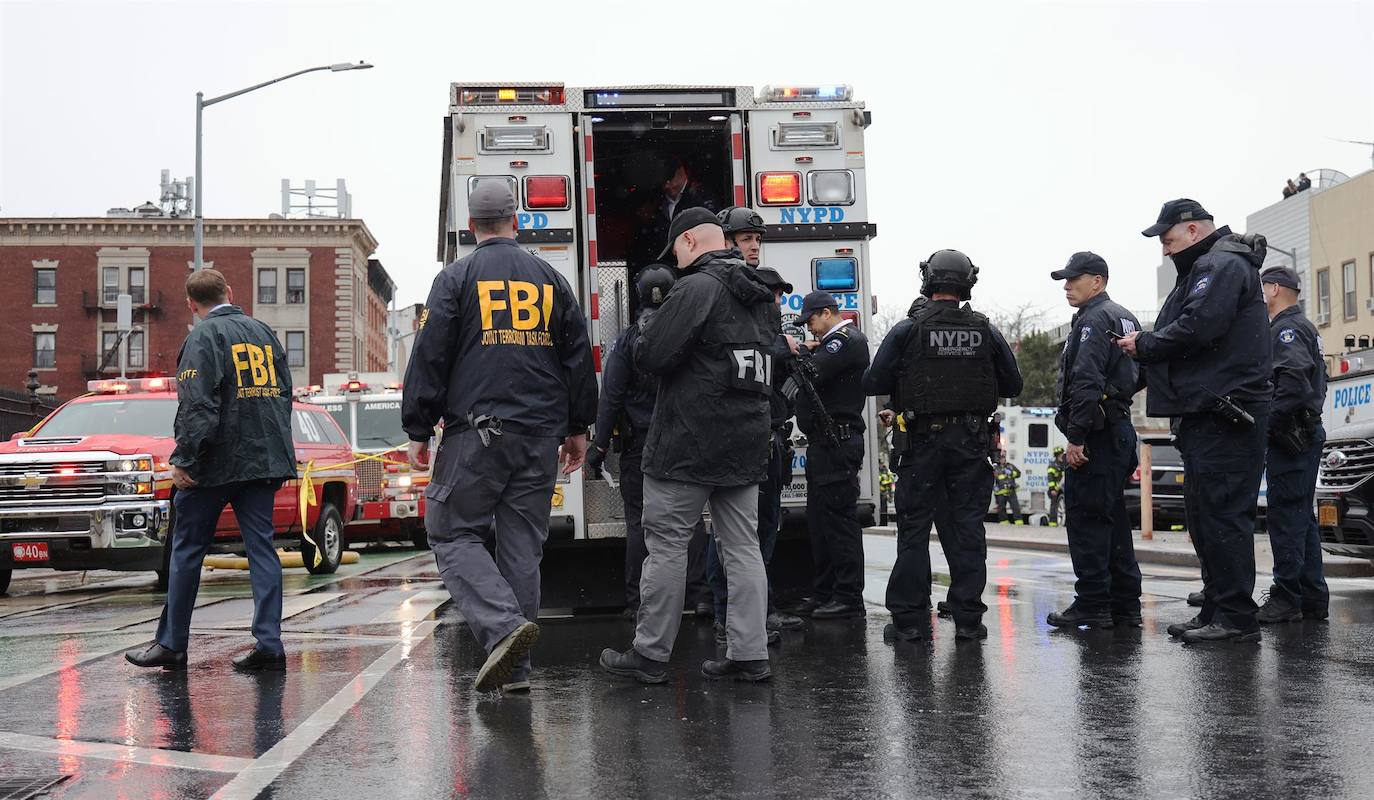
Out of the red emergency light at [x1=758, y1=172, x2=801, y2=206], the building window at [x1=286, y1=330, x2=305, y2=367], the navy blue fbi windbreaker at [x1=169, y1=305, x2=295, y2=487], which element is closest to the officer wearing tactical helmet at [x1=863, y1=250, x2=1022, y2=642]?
the red emergency light at [x1=758, y1=172, x2=801, y2=206]

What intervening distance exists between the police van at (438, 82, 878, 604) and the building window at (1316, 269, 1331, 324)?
3744cm

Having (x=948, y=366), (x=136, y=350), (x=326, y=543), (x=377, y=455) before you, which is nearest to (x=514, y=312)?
(x=948, y=366)

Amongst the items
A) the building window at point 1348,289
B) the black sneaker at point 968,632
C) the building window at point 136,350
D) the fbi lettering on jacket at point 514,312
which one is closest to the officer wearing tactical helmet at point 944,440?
the black sneaker at point 968,632

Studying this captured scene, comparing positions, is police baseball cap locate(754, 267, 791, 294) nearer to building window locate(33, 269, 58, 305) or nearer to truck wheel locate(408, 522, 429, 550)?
truck wheel locate(408, 522, 429, 550)

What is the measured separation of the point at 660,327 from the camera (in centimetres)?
617

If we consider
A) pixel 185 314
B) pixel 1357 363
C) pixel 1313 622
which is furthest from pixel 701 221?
pixel 185 314

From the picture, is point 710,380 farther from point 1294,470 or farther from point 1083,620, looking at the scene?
point 1294,470

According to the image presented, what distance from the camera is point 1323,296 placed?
1690 inches

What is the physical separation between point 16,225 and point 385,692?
63629 millimetres

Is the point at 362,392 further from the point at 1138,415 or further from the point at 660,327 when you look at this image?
the point at 1138,415

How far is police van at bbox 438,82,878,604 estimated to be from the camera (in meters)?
8.98

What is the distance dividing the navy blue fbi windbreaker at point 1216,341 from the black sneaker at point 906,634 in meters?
1.59

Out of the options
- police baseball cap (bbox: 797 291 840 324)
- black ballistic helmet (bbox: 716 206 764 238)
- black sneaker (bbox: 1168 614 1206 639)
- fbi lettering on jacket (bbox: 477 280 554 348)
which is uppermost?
black ballistic helmet (bbox: 716 206 764 238)

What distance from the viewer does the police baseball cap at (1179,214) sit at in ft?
24.6
